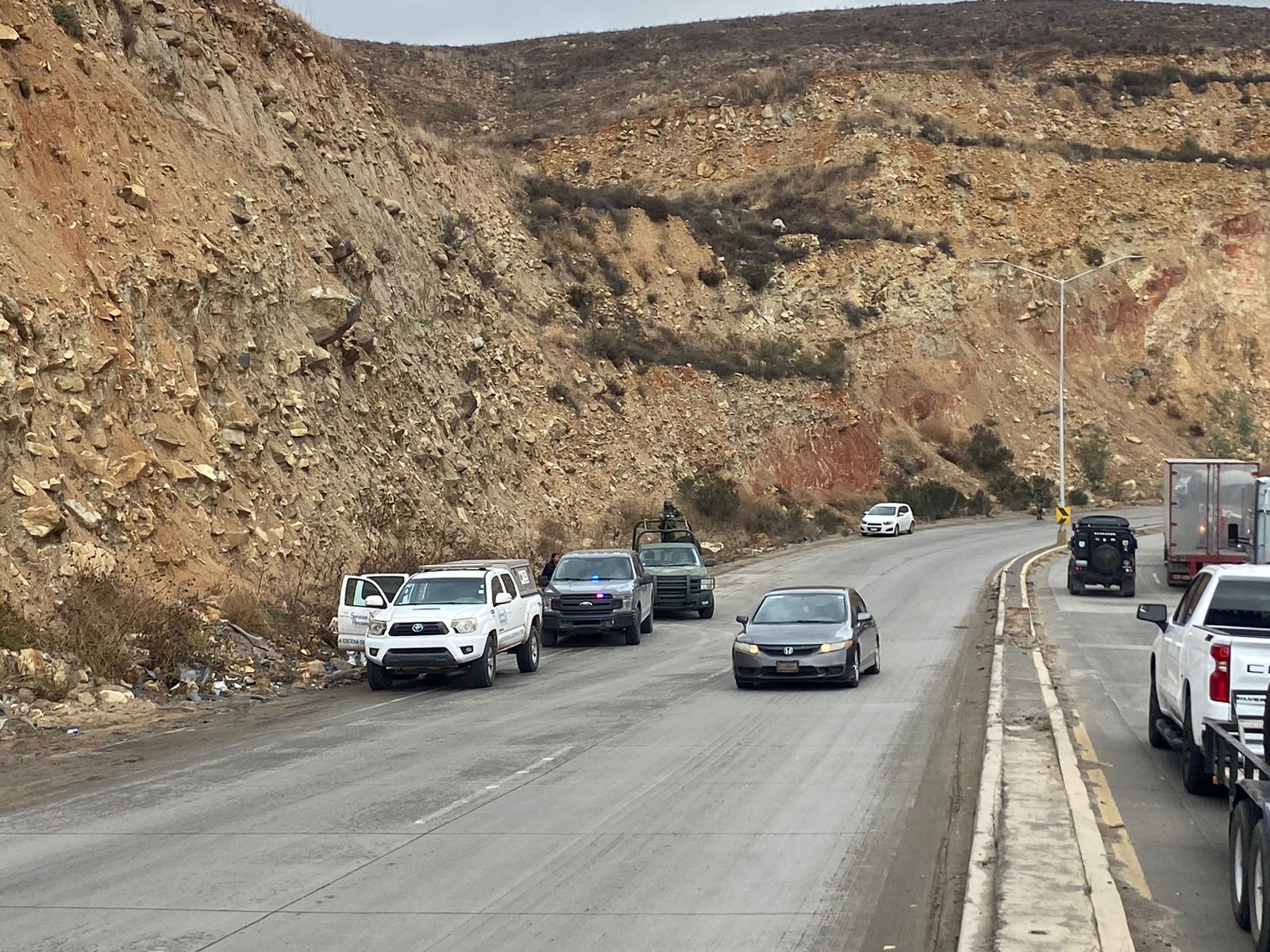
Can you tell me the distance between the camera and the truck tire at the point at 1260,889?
6.71 metres

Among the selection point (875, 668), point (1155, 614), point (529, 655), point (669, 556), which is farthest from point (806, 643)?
point (669, 556)

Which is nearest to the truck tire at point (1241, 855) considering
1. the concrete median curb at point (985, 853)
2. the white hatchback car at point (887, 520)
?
the concrete median curb at point (985, 853)

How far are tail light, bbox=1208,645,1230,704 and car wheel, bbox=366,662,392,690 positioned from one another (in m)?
12.4

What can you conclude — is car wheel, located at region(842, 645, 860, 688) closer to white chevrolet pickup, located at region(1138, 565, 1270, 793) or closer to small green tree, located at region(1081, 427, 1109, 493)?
white chevrolet pickup, located at region(1138, 565, 1270, 793)

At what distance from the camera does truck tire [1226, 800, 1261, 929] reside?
23.8 feet

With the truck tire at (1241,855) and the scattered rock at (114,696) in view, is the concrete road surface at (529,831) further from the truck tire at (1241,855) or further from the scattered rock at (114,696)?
the scattered rock at (114,696)

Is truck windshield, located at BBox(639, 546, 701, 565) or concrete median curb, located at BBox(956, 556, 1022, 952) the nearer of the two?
concrete median curb, located at BBox(956, 556, 1022, 952)

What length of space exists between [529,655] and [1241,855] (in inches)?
612

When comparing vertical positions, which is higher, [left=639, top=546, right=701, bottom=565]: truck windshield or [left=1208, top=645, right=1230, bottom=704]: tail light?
[left=1208, top=645, right=1230, bottom=704]: tail light

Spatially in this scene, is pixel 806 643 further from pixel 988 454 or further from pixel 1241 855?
pixel 988 454

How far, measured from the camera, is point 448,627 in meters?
19.6

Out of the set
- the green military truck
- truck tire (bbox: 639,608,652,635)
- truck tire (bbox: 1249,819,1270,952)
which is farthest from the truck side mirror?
the green military truck

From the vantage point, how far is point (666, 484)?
2055 inches

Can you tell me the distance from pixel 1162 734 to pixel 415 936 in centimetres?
841
